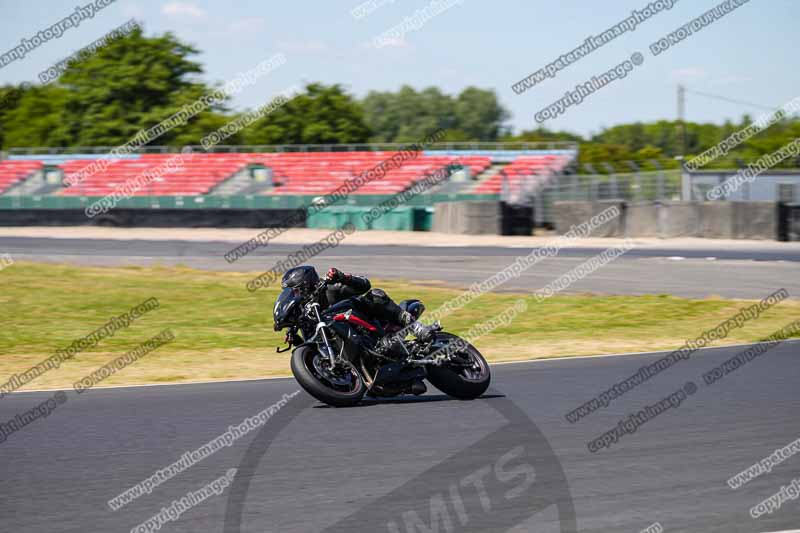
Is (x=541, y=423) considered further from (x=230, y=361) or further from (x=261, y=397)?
(x=230, y=361)

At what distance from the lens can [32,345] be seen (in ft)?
48.1

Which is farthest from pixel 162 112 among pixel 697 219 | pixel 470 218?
pixel 697 219

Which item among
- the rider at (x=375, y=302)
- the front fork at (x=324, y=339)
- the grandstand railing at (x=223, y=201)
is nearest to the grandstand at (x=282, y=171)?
the grandstand railing at (x=223, y=201)

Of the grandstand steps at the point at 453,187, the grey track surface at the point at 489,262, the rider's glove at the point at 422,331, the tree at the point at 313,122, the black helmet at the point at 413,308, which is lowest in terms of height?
the grey track surface at the point at 489,262

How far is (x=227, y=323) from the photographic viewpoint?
16750 mm

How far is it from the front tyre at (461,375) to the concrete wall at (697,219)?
2383cm

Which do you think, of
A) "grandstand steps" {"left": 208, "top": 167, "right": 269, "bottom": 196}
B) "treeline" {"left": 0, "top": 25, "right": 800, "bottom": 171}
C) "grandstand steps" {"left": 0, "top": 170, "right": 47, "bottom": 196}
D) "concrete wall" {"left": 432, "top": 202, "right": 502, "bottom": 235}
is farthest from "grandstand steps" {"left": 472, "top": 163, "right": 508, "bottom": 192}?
"treeline" {"left": 0, "top": 25, "right": 800, "bottom": 171}

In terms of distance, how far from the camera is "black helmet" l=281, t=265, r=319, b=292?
8.78 metres

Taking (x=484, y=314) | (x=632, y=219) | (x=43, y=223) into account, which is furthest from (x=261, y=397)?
(x=43, y=223)

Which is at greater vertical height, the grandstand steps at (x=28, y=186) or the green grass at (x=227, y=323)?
the grandstand steps at (x=28, y=186)

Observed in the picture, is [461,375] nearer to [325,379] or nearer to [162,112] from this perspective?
[325,379]

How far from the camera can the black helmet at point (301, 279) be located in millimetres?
8781

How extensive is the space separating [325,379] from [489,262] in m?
17.8

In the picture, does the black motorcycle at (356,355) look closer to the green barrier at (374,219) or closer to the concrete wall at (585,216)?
the concrete wall at (585,216)
